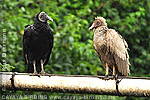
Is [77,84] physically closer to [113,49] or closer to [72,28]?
[113,49]

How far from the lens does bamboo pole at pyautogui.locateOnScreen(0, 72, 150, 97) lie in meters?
2.42

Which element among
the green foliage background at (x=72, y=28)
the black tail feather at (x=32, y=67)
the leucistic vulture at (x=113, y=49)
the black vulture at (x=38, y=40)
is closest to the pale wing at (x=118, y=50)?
the leucistic vulture at (x=113, y=49)

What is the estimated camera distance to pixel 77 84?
2.62m

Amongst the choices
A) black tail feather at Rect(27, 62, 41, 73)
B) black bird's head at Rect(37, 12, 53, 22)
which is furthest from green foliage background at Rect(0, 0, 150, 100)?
black bird's head at Rect(37, 12, 53, 22)

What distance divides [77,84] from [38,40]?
1.29 meters

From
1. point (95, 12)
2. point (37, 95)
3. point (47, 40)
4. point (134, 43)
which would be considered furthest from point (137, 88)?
point (134, 43)

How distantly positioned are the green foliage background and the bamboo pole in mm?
1282

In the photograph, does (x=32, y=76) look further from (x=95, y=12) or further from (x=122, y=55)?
(x=95, y=12)

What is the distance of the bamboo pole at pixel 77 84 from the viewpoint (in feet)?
7.92

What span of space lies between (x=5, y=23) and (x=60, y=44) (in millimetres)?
948

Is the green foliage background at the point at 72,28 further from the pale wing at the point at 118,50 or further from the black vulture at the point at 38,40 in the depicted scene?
the pale wing at the point at 118,50

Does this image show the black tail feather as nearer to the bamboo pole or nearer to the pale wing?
the bamboo pole

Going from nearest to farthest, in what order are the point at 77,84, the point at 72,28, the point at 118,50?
the point at 77,84 → the point at 118,50 → the point at 72,28

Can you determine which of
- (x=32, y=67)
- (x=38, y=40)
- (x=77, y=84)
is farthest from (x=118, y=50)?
(x=32, y=67)
